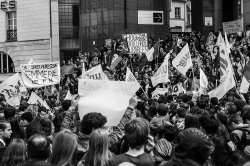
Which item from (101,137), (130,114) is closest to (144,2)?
(130,114)

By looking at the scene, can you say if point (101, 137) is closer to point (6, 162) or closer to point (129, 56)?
point (6, 162)

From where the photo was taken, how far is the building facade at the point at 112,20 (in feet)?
117

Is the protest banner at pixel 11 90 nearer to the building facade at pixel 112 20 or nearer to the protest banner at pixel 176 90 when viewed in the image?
the protest banner at pixel 176 90

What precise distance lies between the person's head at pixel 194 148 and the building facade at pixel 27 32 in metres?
34.6

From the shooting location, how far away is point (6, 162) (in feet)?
17.3

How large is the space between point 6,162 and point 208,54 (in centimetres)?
2100

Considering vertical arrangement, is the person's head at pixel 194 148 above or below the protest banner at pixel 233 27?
below

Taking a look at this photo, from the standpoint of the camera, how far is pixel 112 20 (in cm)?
3556

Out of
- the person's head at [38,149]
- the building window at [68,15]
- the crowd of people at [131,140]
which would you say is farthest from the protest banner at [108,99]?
the building window at [68,15]

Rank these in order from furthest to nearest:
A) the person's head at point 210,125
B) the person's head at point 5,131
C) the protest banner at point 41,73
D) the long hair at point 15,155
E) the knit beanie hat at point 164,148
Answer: the protest banner at point 41,73
the person's head at point 5,131
the person's head at point 210,125
the knit beanie hat at point 164,148
the long hair at point 15,155

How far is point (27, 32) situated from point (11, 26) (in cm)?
214

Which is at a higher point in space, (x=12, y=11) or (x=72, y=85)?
(x=12, y=11)

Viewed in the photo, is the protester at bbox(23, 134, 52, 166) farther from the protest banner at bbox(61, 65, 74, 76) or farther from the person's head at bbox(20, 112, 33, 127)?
the protest banner at bbox(61, 65, 74, 76)

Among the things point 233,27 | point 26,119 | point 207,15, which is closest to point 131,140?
point 26,119
